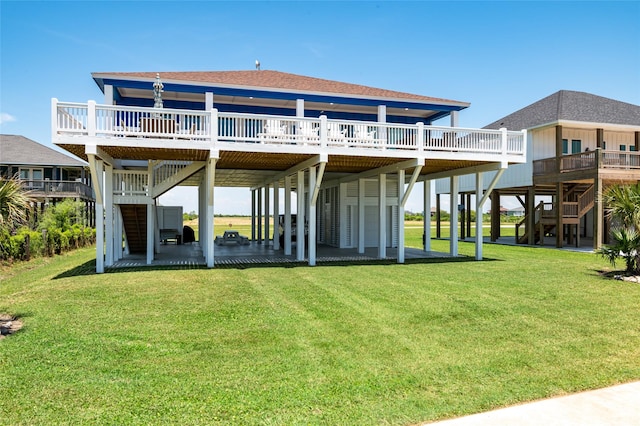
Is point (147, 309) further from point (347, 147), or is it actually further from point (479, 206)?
point (479, 206)

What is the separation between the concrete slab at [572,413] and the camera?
4.11 metres

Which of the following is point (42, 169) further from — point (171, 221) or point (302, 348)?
point (302, 348)

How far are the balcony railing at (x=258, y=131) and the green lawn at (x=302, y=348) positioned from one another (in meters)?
4.06

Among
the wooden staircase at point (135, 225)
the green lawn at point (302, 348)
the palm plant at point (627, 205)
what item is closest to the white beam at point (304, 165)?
the green lawn at point (302, 348)

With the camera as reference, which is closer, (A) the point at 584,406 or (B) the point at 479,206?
(A) the point at 584,406

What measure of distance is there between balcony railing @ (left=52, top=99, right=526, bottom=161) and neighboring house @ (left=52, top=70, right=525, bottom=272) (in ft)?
0.11

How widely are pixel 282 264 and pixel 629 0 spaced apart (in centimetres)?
1382

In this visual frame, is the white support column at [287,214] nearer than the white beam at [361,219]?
Yes

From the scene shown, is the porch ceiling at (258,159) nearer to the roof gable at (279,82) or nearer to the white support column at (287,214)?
the white support column at (287,214)

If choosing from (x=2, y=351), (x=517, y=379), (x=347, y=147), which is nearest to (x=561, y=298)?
(x=517, y=379)

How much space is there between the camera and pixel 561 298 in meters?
9.22

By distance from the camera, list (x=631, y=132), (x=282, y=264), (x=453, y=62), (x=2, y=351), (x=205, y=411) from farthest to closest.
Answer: (x=631, y=132) → (x=453, y=62) → (x=282, y=264) → (x=2, y=351) → (x=205, y=411)

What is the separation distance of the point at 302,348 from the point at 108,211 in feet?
33.4

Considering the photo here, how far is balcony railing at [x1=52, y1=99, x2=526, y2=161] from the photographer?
38.8 feet
